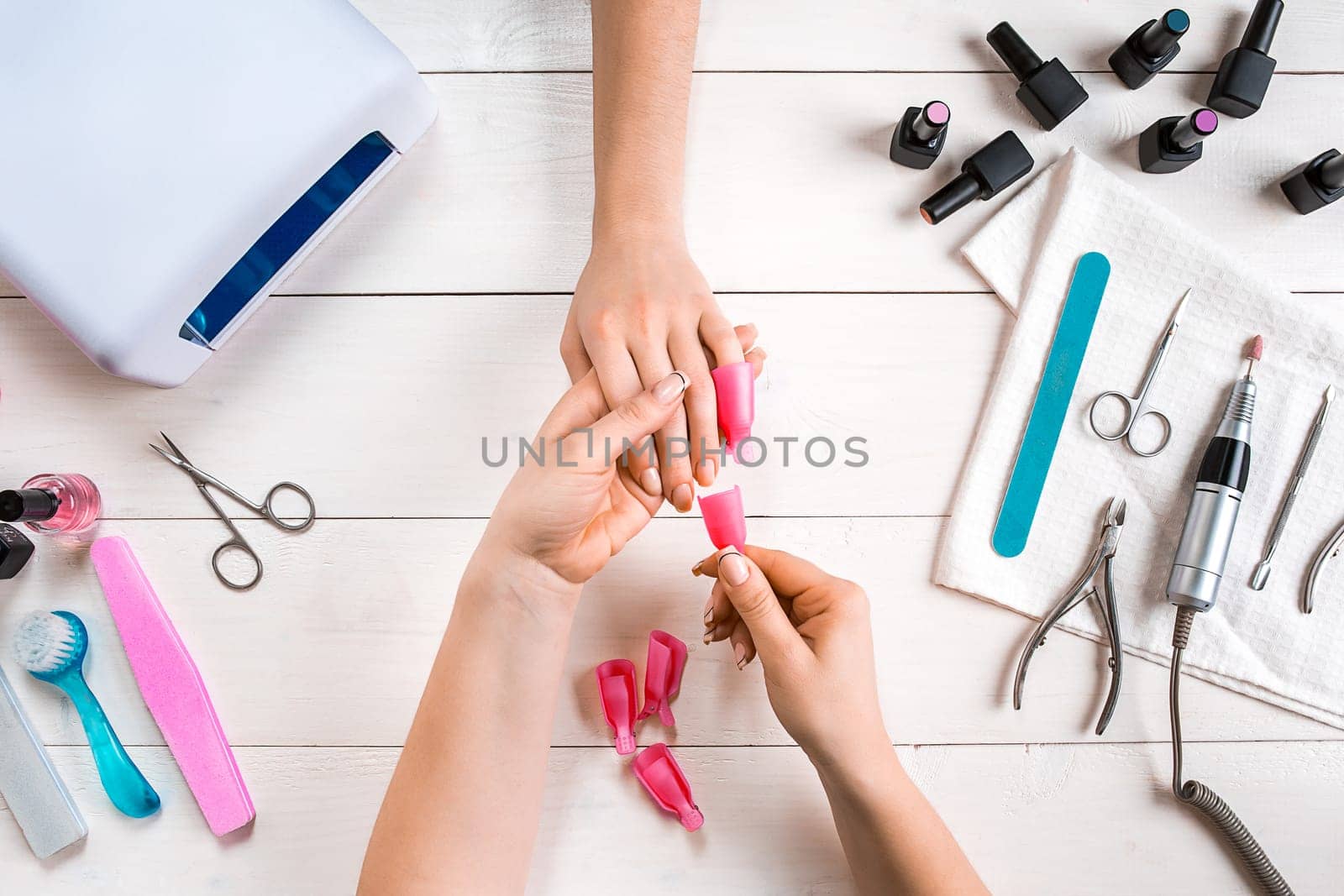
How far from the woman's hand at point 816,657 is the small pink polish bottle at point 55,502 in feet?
2.15

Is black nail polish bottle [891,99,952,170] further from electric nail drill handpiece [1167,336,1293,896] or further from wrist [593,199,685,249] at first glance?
electric nail drill handpiece [1167,336,1293,896]

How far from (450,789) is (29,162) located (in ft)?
2.10

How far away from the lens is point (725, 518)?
74cm

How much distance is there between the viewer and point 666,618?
0.84 m

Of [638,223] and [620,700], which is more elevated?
[638,223]

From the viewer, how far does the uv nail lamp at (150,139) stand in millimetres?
708

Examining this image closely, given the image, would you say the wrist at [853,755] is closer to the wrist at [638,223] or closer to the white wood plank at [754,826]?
the white wood plank at [754,826]

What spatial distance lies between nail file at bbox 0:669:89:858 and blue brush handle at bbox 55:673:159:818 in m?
0.04

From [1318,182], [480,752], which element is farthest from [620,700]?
[1318,182]

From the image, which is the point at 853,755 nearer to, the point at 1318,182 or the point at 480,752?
the point at 480,752

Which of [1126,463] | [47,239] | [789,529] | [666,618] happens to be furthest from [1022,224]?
[47,239]

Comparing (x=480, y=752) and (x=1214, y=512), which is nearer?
(x=480, y=752)

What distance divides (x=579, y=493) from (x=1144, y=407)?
1.95 feet

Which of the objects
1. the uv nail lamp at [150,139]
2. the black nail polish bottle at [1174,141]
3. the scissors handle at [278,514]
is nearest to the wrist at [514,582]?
the scissors handle at [278,514]
